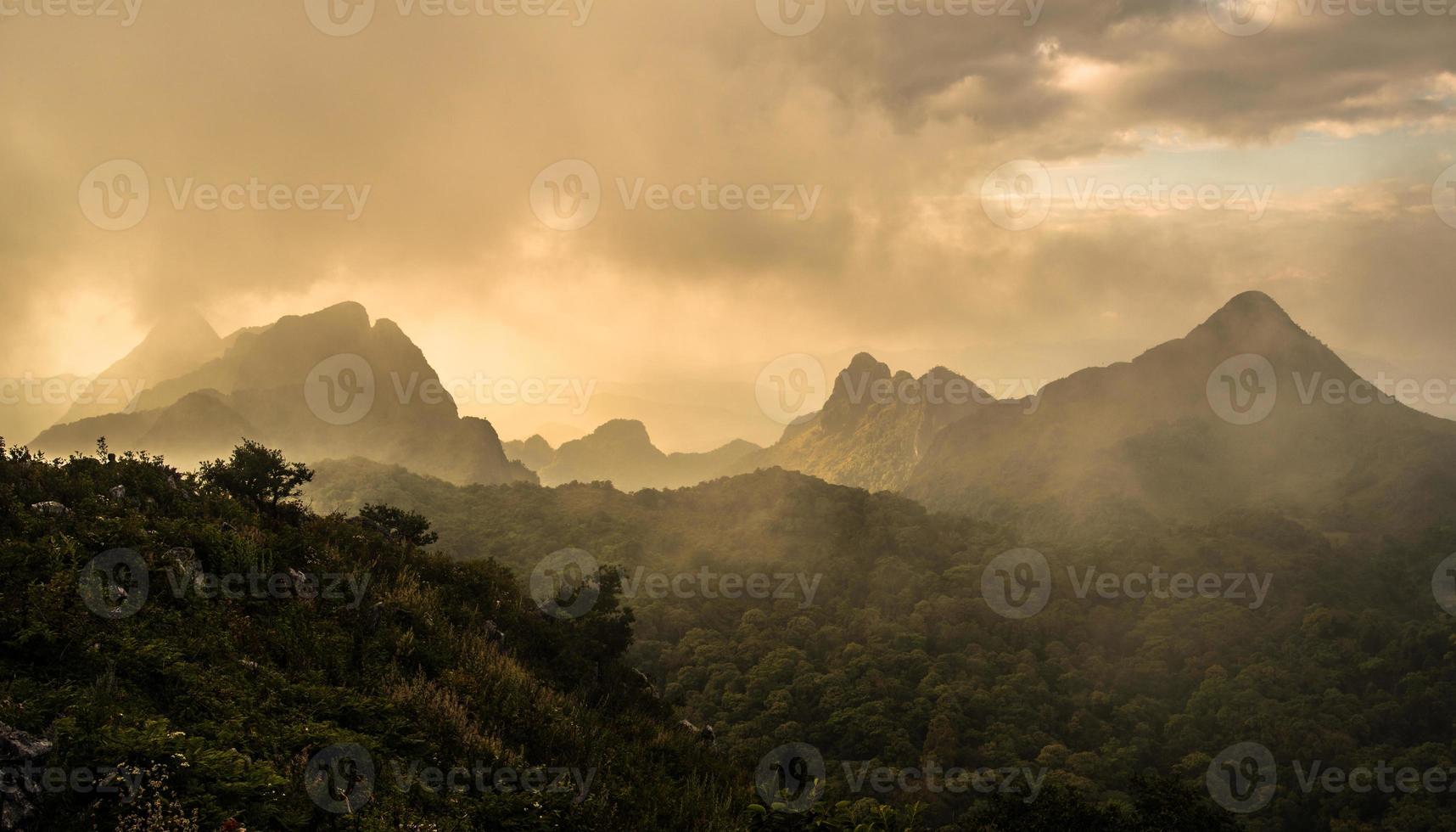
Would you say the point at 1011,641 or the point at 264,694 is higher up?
the point at 264,694

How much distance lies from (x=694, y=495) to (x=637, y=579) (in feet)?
172

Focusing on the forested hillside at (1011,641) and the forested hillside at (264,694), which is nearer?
the forested hillside at (264,694)

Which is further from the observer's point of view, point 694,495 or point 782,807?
point 694,495

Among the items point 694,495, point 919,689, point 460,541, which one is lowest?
point 919,689

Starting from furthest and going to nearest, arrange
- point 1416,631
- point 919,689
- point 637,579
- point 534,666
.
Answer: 1. point 637,579
2. point 1416,631
3. point 919,689
4. point 534,666

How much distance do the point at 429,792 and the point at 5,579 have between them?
719 cm

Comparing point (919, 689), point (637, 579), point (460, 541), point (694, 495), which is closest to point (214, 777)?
point (919, 689)

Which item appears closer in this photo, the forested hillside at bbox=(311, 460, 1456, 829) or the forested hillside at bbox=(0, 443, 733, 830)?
the forested hillside at bbox=(0, 443, 733, 830)

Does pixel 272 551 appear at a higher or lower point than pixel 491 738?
higher

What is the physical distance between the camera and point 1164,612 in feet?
392

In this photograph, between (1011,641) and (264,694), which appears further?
(1011,641)

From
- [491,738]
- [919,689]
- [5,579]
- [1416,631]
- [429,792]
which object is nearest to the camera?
[429,792]

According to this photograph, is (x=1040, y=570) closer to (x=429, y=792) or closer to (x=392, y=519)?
(x=392, y=519)

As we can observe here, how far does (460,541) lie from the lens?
13638 centimetres
